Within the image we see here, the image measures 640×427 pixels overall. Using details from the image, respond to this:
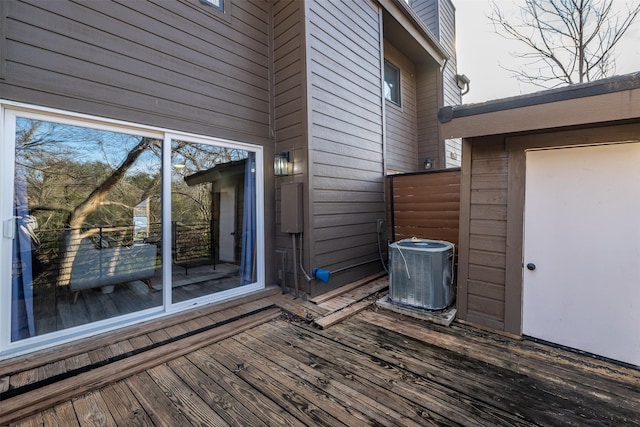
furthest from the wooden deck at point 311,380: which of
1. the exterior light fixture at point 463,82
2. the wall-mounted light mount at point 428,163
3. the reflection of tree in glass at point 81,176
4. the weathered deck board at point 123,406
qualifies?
the exterior light fixture at point 463,82

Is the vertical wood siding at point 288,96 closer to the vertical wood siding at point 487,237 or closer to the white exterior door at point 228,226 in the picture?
the white exterior door at point 228,226

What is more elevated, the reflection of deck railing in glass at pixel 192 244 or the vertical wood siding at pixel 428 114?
the vertical wood siding at pixel 428 114

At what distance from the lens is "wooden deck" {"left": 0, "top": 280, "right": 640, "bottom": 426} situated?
1.70 m

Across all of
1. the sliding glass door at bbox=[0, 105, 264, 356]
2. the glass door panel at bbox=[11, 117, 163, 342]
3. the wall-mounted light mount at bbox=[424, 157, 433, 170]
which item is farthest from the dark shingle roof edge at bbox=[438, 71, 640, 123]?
the wall-mounted light mount at bbox=[424, 157, 433, 170]

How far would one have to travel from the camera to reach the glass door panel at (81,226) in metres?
2.34

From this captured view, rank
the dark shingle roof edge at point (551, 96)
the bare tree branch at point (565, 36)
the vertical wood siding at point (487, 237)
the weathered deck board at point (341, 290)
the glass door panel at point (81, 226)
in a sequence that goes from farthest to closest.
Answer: the bare tree branch at point (565, 36) < the weathered deck board at point (341, 290) < the vertical wood siding at point (487, 237) < the glass door panel at point (81, 226) < the dark shingle roof edge at point (551, 96)

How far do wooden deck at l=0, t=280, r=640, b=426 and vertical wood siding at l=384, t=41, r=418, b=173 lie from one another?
4502mm

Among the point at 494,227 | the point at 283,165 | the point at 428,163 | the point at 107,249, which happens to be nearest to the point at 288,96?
the point at 283,165

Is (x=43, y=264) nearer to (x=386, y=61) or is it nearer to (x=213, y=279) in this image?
(x=213, y=279)

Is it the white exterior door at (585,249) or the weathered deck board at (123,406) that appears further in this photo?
the white exterior door at (585,249)

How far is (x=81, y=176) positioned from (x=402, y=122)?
664cm

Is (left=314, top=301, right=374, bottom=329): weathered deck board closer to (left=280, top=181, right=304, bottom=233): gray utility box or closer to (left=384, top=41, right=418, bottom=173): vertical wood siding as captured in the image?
(left=280, top=181, right=304, bottom=233): gray utility box

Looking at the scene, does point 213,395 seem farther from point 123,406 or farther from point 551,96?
point 551,96

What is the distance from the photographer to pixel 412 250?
3.27 m
